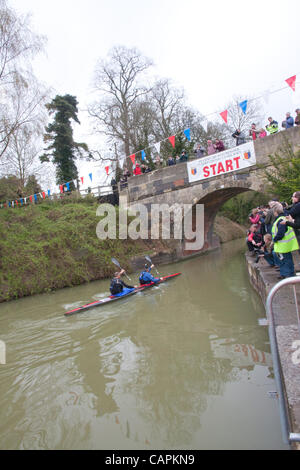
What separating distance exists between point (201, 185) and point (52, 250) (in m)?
7.22

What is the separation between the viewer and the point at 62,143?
71.3 ft

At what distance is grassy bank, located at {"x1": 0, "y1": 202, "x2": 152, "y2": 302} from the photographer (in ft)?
35.7

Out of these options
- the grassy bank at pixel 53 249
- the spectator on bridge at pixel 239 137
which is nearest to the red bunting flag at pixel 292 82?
the spectator on bridge at pixel 239 137

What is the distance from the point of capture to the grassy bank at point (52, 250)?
10867 mm

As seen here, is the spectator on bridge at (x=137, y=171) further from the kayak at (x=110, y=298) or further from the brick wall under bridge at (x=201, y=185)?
the kayak at (x=110, y=298)

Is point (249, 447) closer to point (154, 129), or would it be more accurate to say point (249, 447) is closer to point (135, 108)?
point (135, 108)

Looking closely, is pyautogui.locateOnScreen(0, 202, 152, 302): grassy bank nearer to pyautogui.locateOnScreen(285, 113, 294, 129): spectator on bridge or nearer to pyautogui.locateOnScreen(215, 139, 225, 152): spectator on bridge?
pyautogui.locateOnScreen(215, 139, 225, 152): spectator on bridge

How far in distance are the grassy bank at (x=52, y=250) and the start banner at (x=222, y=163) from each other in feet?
14.3

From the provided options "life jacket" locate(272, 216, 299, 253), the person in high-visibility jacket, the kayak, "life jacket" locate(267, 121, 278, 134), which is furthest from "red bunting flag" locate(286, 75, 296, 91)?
the kayak

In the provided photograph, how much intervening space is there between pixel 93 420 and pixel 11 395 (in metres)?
1.43

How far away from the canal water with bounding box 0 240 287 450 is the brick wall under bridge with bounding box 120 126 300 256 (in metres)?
6.35

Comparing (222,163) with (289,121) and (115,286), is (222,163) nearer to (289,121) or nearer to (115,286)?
(289,121)

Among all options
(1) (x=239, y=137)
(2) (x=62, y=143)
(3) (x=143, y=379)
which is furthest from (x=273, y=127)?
(2) (x=62, y=143)
